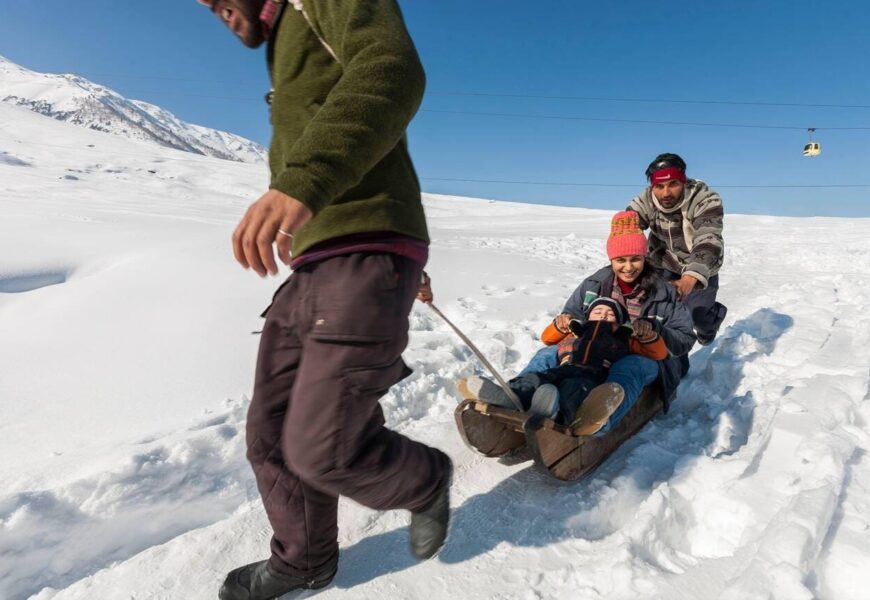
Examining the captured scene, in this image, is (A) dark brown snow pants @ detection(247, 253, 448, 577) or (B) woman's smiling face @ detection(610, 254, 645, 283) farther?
(B) woman's smiling face @ detection(610, 254, 645, 283)

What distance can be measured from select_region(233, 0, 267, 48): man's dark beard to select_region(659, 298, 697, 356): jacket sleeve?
2.35m

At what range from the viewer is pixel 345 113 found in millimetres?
1007

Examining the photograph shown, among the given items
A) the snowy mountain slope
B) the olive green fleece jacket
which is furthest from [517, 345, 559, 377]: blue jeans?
the snowy mountain slope

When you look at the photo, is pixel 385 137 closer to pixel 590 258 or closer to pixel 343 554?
pixel 343 554

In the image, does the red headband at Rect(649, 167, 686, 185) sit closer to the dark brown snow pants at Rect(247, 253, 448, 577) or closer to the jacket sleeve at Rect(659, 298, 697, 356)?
the jacket sleeve at Rect(659, 298, 697, 356)

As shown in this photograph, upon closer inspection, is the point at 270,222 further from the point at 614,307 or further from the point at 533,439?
the point at 614,307

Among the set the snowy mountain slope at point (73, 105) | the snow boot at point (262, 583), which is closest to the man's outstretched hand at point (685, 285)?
the snow boot at point (262, 583)

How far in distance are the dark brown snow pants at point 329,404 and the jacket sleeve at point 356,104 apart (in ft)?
0.87

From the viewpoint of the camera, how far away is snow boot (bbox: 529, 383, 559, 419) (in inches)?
86.5

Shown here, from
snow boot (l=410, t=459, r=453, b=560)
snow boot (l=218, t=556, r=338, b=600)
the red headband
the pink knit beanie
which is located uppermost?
the red headband

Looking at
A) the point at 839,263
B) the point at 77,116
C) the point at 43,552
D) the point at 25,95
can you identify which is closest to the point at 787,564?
the point at 43,552

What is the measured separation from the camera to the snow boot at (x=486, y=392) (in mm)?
2258

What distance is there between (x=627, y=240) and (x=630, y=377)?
99cm

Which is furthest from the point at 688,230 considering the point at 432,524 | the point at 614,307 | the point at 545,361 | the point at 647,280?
the point at 432,524
